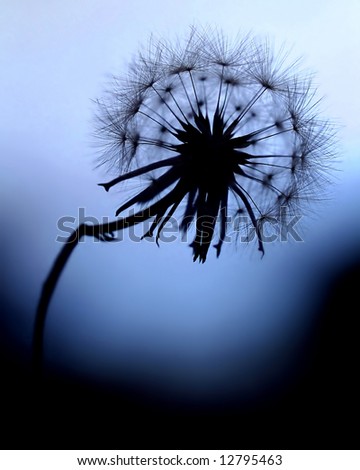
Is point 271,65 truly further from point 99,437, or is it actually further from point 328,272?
point 99,437

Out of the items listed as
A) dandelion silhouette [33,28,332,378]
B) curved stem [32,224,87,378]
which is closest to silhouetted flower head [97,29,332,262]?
dandelion silhouette [33,28,332,378]

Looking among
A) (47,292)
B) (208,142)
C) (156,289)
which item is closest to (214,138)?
(208,142)

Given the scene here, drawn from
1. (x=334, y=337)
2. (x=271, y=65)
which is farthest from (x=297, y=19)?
(x=334, y=337)

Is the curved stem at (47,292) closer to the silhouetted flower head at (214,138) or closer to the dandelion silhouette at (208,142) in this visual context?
the dandelion silhouette at (208,142)

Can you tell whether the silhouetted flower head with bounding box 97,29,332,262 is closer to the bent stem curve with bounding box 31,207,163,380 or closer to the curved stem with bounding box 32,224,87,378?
the bent stem curve with bounding box 31,207,163,380

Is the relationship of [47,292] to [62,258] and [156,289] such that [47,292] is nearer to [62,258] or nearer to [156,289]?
[62,258]
